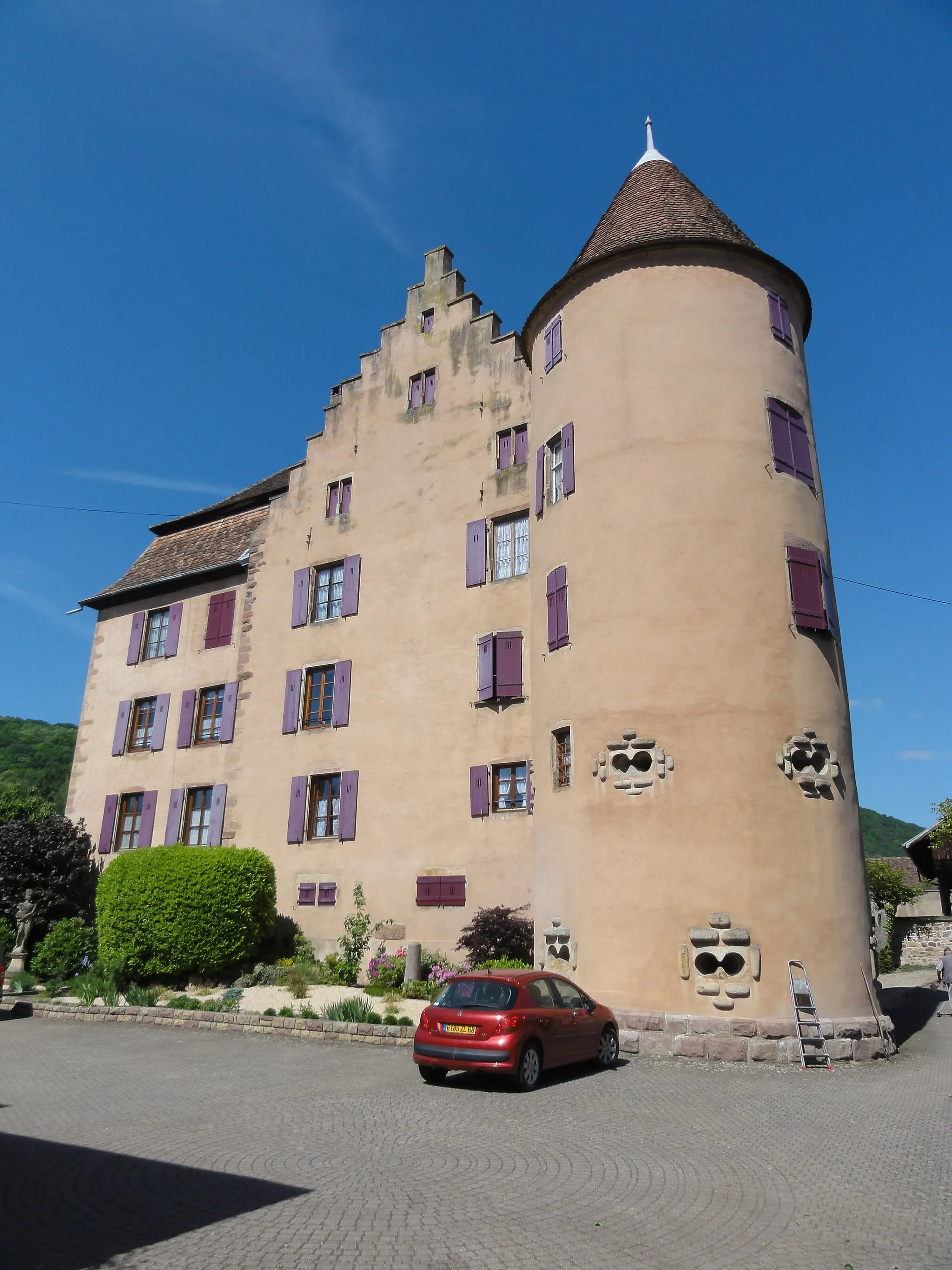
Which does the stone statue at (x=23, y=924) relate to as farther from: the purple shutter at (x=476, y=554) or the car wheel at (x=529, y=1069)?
the car wheel at (x=529, y=1069)

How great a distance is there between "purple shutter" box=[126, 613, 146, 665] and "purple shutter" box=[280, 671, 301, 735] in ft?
21.0

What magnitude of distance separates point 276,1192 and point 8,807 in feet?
135

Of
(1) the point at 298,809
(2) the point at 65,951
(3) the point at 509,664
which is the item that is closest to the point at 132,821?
(2) the point at 65,951

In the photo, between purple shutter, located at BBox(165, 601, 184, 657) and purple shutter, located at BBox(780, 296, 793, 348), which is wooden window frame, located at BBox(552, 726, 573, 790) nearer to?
purple shutter, located at BBox(780, 296, 793, 348)

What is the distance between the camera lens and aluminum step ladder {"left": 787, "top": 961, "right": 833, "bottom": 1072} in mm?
12586

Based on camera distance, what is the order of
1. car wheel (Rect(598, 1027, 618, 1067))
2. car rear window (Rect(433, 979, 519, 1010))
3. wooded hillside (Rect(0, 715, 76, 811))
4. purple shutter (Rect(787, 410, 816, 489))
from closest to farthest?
car rear window (Rect(433, 979, 519, 1010))
car wheel (Rect(598, 1027, 618, 1067))
purple shutter (Rect(787, 410, 816, 489))
wooded hillside (Rect(0, 715, 76, 811))

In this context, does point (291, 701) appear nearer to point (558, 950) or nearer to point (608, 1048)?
point (558, 950)

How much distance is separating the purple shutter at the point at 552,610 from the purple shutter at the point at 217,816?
11.4 metres

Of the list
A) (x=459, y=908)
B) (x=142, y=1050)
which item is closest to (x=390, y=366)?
(x=459, y=908)

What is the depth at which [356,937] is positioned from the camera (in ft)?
66.1

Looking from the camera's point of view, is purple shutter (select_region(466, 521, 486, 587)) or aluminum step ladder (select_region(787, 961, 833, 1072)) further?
purple shutter (select_region(466, 521, 486, 587))

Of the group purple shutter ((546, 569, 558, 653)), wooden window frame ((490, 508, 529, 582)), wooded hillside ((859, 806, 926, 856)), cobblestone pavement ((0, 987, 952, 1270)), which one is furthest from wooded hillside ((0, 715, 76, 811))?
wooded hillside ((859, 806, 926, 856))

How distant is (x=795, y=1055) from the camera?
41.3 ft

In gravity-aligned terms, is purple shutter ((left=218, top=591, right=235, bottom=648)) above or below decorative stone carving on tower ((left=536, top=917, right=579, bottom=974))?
above
